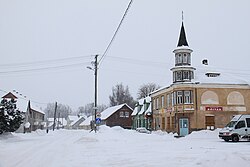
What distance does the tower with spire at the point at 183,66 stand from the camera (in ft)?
160

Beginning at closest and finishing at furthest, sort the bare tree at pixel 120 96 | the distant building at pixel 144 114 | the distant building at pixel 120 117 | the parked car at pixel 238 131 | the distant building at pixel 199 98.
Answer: the parked car at pixel 238 131 → the distant building at pixel 199 98 → the distant building at pixel 144 114 → the distant building at pixel 120 117 → the bare tree at pixel 120 96

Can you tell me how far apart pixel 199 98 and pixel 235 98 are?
5.39m

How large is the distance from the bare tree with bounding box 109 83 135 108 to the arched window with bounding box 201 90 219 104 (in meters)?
73.4

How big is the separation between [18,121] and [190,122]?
2218 cm

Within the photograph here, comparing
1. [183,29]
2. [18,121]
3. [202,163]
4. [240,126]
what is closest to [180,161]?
[202,163]

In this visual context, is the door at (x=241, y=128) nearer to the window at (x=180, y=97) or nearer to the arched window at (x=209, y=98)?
the arched window at (x=209, y=98)

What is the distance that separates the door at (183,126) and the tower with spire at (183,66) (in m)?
5.41

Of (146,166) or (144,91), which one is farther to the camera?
(144,91)

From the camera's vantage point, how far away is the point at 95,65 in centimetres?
4572

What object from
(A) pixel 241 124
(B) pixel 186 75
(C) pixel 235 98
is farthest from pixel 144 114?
(A) pixel 241 124

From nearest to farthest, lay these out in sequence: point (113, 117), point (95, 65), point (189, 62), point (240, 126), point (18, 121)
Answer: point (240, 126)
point (18, 121)
point (95, 65)
point (189, 62)
point (113, 117)

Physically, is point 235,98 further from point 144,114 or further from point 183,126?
point 144,114

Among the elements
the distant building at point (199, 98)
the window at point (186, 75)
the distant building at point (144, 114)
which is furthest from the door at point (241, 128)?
the distant building at point (144, 114)

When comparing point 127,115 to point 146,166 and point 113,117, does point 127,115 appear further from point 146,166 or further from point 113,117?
point 146,166
